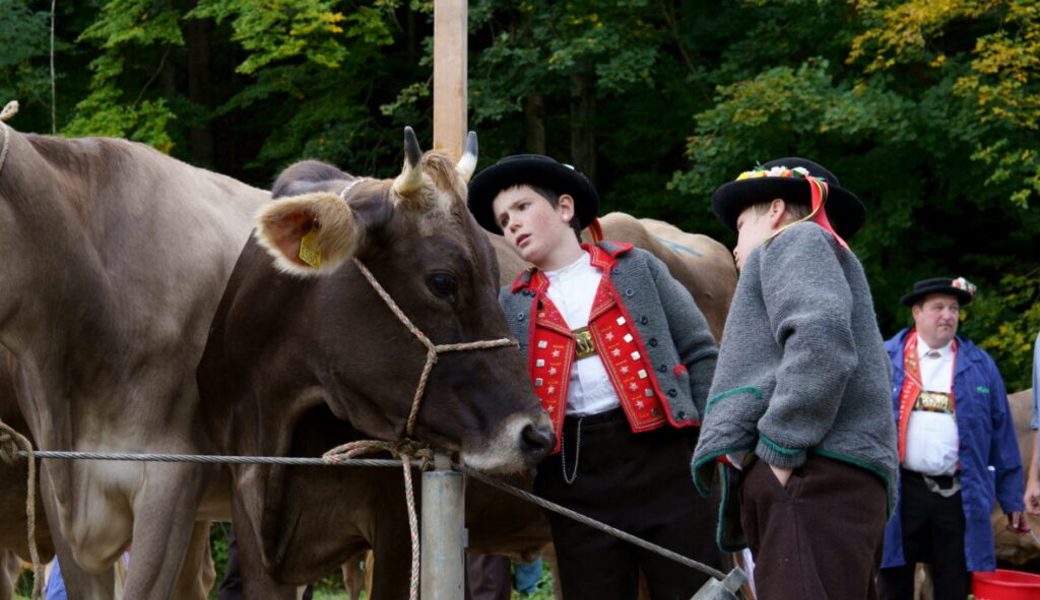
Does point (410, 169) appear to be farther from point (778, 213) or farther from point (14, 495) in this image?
point (14, 495)

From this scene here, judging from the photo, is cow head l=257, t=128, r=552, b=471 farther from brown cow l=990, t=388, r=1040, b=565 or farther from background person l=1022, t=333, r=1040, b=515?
brown cow l=990, t=388, r=1040, b=565

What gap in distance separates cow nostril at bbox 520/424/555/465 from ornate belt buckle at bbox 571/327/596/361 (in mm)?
509

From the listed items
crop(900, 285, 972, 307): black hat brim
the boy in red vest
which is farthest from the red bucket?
the boy in red vest

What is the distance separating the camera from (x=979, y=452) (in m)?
8.36

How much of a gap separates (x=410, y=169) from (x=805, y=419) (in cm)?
138

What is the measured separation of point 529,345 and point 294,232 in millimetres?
864

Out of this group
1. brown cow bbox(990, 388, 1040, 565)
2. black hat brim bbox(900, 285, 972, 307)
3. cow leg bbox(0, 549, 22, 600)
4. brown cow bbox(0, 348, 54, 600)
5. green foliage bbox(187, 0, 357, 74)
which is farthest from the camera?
green foliage bbox(187, 0, 357, 74)

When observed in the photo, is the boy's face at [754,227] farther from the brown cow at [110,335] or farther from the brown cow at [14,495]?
the brown cow at [14,495]

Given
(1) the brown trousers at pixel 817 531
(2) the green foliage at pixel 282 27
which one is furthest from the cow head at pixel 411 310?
(2) the green foliage at pixel 282 27

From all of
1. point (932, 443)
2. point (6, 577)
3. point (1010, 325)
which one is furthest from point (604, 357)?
point (1010, 325)

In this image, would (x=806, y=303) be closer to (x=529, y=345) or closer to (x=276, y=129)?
(x=529, y=345)

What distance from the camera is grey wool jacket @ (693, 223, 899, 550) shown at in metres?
3.63

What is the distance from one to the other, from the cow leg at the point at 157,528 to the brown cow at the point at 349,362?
21cm

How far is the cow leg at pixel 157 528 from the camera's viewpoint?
4785 mm
